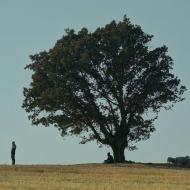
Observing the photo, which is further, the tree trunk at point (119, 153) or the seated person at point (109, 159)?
the tree trunk at point (119, 153)

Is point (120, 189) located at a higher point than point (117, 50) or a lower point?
lower

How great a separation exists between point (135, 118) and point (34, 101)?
11.9 metres

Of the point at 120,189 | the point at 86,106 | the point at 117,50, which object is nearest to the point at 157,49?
the point at 117,50

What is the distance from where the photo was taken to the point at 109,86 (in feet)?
269

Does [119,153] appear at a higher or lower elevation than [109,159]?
higher

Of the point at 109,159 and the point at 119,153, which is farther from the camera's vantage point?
the point at 119,153

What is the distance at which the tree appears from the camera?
81125mm

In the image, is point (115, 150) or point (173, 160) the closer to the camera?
point (115, 150)

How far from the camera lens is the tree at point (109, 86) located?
266ft

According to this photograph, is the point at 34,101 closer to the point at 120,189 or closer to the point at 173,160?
the point at 173,160

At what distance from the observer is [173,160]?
89.8 meters

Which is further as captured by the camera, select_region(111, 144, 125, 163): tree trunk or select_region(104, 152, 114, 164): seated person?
select_region(111, 144, 125, 163): tree trunk

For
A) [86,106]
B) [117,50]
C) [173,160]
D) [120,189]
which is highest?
[117,50]

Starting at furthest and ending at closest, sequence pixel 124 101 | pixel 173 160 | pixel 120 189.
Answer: pixel 173 160, pixel 124 101, pixel 120 189
